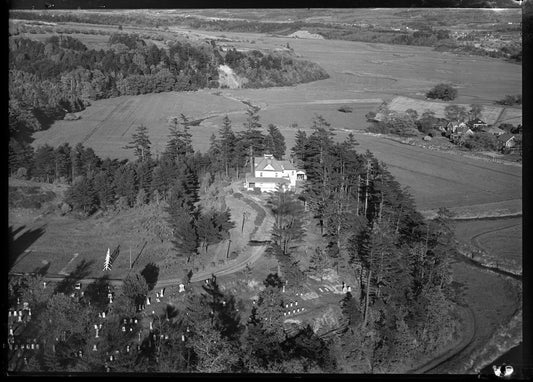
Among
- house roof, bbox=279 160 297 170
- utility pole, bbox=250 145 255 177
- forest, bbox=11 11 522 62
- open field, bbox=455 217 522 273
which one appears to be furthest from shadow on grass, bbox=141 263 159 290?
open field, bbox=455 217 522 273

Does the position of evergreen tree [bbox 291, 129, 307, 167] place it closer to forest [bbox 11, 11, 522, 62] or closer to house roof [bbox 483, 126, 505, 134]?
forest [bbox 11, 11, 522, 62]

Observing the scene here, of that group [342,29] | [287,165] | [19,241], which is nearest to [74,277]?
[19,241]

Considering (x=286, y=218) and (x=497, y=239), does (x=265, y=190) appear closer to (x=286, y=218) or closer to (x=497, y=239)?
(x=286, y=218)

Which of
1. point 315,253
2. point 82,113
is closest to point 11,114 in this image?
point 82,113

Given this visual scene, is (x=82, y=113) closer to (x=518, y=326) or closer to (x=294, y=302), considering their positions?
(x=294, y=302)
